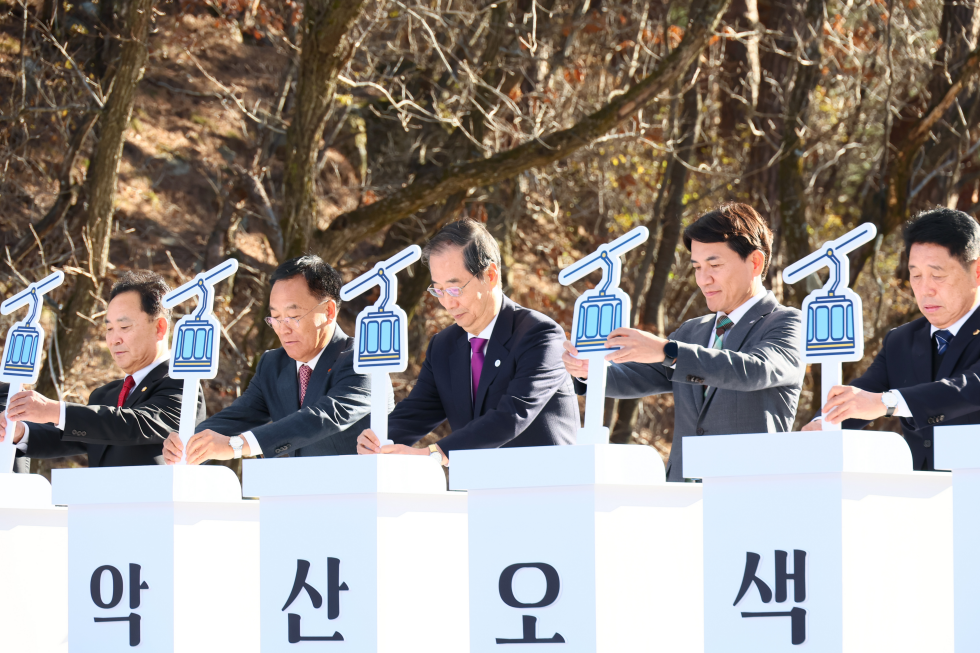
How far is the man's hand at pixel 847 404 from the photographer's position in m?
2.60

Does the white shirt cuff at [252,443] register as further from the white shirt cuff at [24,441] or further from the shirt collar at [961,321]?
the shirt collar at [961,321]

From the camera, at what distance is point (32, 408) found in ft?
12.2

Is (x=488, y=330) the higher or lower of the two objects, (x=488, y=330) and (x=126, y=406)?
the higher

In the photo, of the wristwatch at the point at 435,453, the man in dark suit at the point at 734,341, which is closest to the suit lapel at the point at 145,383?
the wristwatch at the point at 435,453

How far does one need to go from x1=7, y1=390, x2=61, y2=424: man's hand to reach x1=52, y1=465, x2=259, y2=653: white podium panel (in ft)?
1.30

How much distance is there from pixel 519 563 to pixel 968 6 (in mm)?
7384

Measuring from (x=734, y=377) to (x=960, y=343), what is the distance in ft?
1.92

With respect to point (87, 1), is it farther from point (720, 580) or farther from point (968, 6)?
point (720, 580)

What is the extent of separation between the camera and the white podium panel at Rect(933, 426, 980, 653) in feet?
7.70

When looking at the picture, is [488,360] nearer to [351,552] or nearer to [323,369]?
[323,369]

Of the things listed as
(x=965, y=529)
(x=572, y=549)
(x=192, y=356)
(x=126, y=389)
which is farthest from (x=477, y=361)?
(x=965, y=529)

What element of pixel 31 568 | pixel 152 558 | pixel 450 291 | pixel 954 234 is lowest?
pixel 31 568

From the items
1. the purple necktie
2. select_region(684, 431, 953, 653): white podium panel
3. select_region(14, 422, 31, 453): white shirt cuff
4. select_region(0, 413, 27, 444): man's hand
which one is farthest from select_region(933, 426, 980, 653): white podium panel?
select_region(14, 422, 31, 453): white shirt cuff

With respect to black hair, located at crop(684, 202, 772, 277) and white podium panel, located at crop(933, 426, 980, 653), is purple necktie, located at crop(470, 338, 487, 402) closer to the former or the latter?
black hair, located at crop(684, 202, 772, 277)
